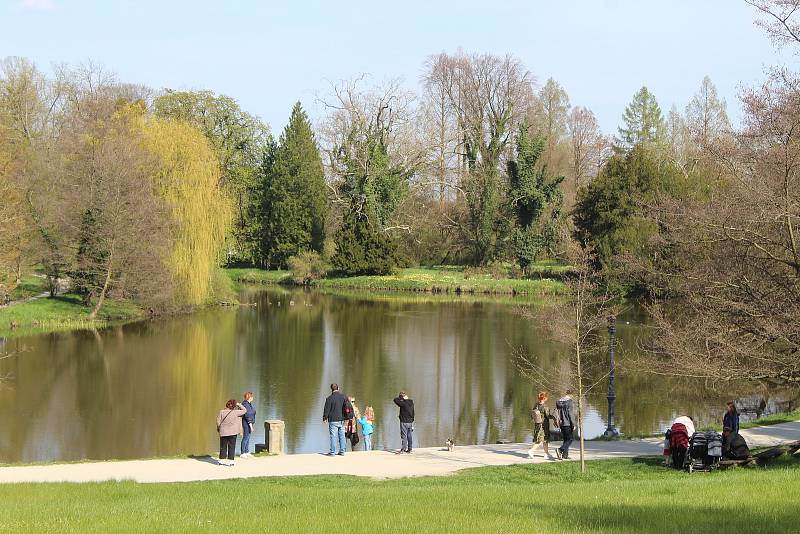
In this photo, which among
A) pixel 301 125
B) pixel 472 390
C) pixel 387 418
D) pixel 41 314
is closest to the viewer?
pixel 387 418

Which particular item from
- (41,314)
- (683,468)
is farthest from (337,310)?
(683,468)

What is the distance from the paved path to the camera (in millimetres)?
15516

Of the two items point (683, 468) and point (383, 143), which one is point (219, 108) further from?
point (683, 468)

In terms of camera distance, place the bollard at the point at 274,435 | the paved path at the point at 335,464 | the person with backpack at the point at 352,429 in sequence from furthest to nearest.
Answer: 1. the person with backpack at the point at 352,429
2. the bollard at the point at 274,435
3. the paved path at the point at 335,464

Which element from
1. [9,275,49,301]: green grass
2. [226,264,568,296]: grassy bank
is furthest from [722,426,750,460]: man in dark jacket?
[226,264,568,296]: grassy bank

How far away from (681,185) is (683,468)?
40.7 m

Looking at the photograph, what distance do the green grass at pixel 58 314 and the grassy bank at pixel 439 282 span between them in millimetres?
23364

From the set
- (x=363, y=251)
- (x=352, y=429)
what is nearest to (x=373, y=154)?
(x=363, y=251)

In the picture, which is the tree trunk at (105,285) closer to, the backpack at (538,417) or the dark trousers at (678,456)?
the backpack at (538,417)

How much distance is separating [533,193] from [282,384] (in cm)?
4283

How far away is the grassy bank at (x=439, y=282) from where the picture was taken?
62.7 metres

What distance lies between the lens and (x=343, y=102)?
73500 millimetres

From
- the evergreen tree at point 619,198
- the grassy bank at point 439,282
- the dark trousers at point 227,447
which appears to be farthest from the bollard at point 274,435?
the grassy bank at point 439,282

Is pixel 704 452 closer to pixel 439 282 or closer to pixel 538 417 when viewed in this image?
pixel 538 417
